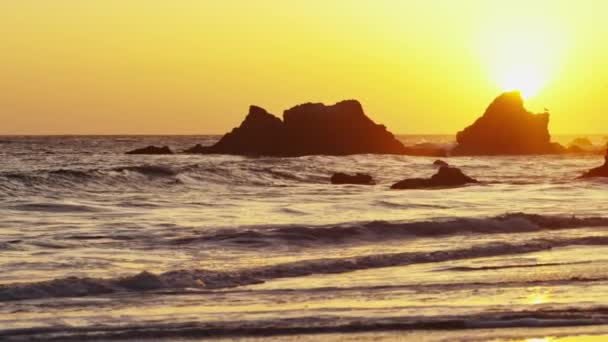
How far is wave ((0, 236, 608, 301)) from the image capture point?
1714 cm

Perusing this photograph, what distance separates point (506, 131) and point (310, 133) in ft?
79.3

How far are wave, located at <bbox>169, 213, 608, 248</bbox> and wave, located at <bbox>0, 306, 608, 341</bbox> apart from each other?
1003 cm

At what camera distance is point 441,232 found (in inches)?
1123

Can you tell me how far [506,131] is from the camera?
118 meters

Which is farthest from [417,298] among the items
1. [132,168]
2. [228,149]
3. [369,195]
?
[228,149]

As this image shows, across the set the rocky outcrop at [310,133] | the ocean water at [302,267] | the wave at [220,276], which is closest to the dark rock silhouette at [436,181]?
the ocean water at [302,267]

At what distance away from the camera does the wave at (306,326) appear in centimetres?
1370

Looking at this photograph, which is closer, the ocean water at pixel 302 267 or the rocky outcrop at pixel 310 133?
the ocean water at pixel 302 267

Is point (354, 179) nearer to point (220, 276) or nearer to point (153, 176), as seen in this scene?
point (153, 176)

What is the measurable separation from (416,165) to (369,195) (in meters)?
40.7

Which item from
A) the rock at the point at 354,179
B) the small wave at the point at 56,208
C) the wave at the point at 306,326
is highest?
the wave at the point at 306,326

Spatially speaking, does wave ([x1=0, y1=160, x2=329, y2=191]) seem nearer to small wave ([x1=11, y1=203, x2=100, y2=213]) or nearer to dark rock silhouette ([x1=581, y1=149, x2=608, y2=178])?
small wave ([x1=11, y1=203, x2=100, y2=213])

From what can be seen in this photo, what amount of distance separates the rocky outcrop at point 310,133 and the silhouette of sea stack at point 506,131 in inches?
518

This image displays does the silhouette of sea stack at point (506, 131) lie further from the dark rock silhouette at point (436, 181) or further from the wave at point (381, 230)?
the wave at point (381, 230)
